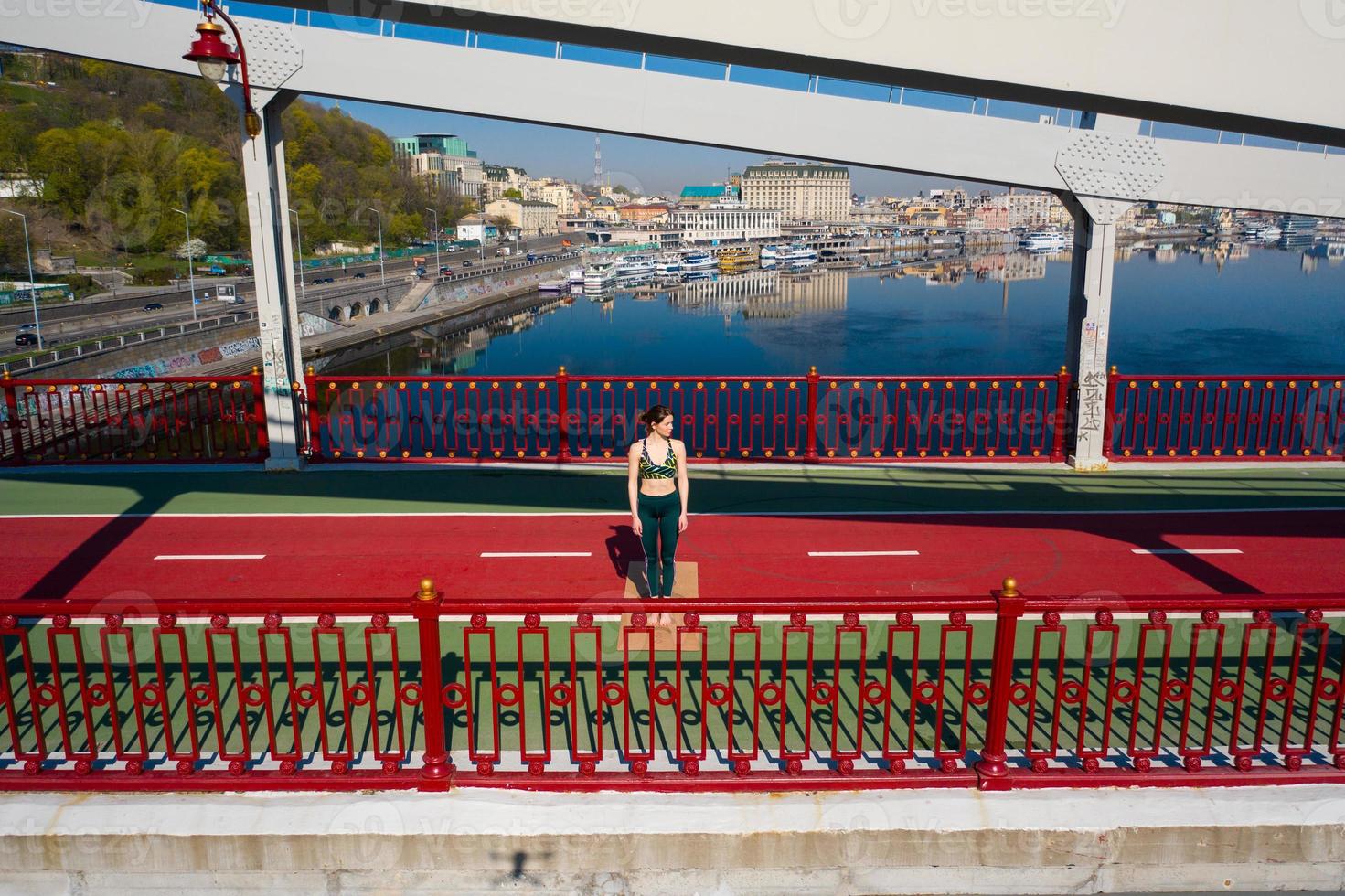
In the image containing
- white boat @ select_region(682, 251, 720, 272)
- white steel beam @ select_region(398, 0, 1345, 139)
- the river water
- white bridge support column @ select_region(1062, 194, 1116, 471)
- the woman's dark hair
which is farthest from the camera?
white boat @ select_region(682, 251, 720, 272)

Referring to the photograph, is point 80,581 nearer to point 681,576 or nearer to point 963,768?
point 681,576

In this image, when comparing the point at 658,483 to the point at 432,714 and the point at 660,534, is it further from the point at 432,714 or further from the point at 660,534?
the point at 432,714

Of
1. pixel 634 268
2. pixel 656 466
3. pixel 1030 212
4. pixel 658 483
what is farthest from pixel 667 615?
pixel 1030 212

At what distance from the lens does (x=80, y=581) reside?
6.79 meters

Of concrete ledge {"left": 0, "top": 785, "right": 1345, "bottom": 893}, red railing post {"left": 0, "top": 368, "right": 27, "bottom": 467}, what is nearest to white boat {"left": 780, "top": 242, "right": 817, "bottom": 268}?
red railing post {"left": 0, "top": 368, "right": 27, "bottom": 467}

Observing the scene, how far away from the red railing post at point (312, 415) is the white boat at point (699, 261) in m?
104

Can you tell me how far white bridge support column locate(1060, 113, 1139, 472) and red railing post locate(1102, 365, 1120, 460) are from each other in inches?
1.5

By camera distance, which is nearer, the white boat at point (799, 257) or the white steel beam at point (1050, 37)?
the white steel beam at point (1050, 37)

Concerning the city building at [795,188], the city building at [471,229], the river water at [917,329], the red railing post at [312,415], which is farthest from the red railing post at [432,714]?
the city building at [795,188]

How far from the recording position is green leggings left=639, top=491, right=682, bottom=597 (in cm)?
571

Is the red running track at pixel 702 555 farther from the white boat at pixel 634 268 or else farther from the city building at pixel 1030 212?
the city building at pixel 1030 212

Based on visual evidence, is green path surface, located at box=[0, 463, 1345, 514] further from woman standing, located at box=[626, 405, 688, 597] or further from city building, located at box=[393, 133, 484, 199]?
city building, located at box=[393, 133, 484, 199]

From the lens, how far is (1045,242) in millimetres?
130500

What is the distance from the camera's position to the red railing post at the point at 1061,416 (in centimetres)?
1009
